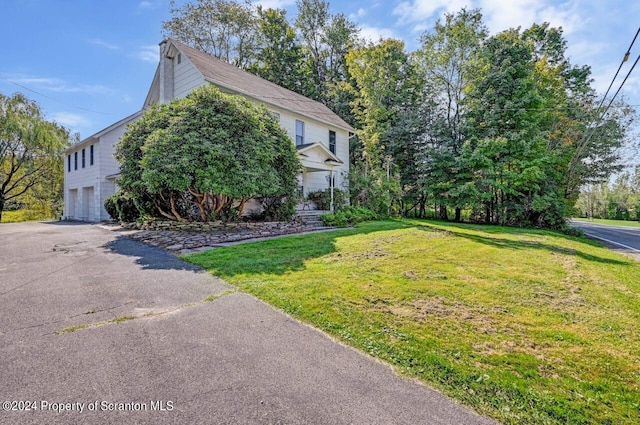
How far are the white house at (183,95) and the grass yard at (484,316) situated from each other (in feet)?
29.9

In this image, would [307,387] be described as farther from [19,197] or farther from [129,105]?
[19,197]

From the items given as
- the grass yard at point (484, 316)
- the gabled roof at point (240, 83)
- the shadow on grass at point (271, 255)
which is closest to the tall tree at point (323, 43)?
the gabled roof at point (240, 83)

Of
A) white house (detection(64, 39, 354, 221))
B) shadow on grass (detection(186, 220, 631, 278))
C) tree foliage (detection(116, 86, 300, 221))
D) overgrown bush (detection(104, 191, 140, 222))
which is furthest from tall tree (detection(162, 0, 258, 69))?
shadow on grass (detection(186, 220, 631, 278))

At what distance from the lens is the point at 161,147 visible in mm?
8414

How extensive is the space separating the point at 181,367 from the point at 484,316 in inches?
130

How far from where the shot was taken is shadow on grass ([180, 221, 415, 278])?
5.50 meters

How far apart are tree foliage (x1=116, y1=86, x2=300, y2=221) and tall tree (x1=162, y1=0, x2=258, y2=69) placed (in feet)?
61.1

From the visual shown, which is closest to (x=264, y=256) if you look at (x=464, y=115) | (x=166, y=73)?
(x=166, y=73)

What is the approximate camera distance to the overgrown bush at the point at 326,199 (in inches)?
604

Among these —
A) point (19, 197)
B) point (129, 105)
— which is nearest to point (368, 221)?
point (129, 105)

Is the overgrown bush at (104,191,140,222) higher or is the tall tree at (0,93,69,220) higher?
the tall tree at (0,93,69,220)

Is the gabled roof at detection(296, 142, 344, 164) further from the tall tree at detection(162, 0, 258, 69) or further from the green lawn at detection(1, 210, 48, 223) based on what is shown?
the green lawn at detection(1, 210, 48, 223)

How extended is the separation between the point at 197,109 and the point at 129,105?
12.7 metres

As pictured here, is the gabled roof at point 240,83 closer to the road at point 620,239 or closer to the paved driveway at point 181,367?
the paved driveway at point 181,367
